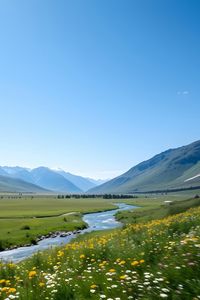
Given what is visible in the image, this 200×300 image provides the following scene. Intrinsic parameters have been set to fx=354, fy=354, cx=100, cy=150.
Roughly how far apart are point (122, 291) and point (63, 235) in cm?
6068

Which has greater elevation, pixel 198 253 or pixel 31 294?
pixel 198 253

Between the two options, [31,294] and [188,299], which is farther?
[31,294]

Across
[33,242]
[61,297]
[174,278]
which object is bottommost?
[33,242]

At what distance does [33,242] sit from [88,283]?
51.9 metres

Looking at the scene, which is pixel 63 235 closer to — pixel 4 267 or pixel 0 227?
pixel 0 227

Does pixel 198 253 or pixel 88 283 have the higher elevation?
pixel 198 253

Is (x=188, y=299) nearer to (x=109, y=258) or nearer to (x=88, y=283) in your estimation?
(x=88, y=283)

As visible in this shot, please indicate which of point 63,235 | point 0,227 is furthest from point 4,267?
point 0,227

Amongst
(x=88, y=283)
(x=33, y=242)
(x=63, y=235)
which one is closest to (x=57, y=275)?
(x=88, y=283)

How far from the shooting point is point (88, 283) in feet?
23.4

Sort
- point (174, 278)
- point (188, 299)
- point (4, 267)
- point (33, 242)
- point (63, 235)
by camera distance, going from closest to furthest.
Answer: point (188, 299)
point (174, 278)
point (4, 267)
point (33, 242)
point (63, 235)

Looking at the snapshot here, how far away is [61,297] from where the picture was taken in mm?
6812

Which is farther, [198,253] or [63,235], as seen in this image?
[63,235]

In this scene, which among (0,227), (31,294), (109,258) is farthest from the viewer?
(0,227)
